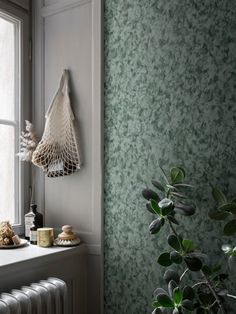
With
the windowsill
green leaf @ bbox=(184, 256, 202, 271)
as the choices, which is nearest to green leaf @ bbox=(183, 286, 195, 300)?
green leaf @ bbox=(184, 256, 202, 271)

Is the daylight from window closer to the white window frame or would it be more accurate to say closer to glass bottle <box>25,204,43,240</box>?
the white window frame

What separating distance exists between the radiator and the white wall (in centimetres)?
36

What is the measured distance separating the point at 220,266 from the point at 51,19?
1.87 meters

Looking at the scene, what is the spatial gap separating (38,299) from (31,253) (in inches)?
11.8

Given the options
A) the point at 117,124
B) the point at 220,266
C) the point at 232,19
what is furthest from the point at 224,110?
the point at 220,266

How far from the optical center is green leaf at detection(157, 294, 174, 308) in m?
1.85

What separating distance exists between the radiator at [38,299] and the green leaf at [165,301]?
546mm

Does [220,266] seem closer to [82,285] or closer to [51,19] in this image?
[82,285]

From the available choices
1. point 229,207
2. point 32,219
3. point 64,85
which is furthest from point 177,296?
point 64,85

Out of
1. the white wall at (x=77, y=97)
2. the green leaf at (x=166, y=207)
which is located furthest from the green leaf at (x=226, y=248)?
the white wall at (x=77, y=97)

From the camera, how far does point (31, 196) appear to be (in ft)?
8.77

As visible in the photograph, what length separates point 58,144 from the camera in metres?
2.50

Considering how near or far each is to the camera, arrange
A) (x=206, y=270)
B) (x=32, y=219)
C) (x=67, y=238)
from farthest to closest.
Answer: (x=32, y=219), (x=67, y=238), (x=206, y=270)

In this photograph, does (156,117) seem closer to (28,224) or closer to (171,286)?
(171,286)
